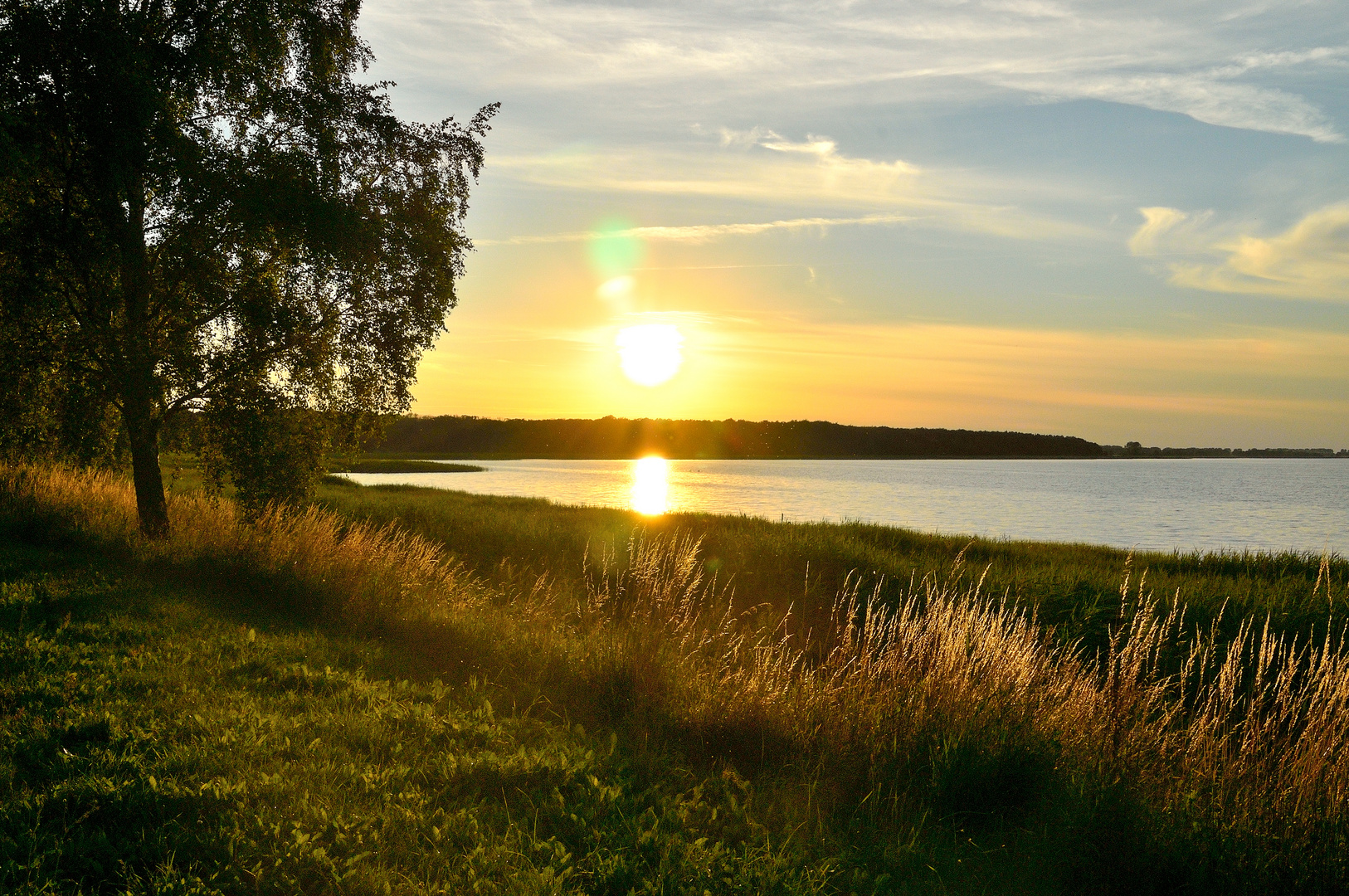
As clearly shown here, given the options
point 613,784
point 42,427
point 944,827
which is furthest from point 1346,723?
point 42,427

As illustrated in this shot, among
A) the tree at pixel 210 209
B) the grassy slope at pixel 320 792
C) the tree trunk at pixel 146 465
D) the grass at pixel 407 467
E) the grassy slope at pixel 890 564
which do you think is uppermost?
the tree at pixel 210 209

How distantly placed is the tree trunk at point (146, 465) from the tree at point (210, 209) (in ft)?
0.14

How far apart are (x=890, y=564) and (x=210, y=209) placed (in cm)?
1562

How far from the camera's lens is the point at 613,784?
18.6ft

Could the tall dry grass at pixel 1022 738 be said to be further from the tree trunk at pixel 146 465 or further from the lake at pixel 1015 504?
the lake at pixel 1015 504

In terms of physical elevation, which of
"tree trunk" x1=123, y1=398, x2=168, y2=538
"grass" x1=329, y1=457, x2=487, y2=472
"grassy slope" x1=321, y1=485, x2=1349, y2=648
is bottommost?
"grass" x1=329, y1=457, x2=487, y2=472

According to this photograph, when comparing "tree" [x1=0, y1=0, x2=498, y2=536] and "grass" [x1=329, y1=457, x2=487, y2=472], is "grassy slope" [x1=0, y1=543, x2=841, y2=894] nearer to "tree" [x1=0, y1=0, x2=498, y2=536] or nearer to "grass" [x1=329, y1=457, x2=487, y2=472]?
"tree" [x1=0, y1=0, x2=498, y2=536]

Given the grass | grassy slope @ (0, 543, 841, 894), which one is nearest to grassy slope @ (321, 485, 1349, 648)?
grassy slope @ (0, 543, 841, 894)

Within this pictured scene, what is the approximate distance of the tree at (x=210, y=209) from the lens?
1323cm

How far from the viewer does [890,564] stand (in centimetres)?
1967

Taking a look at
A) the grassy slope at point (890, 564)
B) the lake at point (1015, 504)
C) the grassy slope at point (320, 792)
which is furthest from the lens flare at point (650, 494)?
the grassy slope at point (320, 792)

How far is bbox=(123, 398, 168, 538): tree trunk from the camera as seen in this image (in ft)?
49.6

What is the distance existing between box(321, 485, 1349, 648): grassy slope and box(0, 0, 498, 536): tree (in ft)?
18.8

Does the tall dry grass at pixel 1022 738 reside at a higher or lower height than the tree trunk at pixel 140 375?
lower
